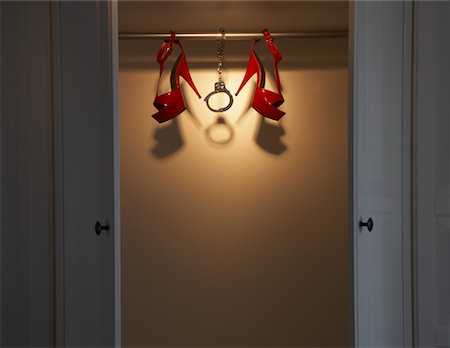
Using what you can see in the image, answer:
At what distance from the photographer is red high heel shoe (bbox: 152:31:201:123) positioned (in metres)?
2.88

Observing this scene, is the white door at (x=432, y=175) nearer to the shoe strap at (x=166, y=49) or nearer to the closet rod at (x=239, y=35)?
the closet rod at (x=239, y=35)

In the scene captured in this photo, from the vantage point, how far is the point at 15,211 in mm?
2062

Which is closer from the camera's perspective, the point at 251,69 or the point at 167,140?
the point at 251,69

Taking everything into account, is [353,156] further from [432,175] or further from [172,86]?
[172,86]

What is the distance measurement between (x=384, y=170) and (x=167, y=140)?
57.7 inches

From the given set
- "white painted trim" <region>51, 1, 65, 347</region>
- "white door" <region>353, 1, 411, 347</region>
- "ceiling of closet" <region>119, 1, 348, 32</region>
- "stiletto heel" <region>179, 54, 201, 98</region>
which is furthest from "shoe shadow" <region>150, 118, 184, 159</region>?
"white door" <region>353, 1, 411, 347</region>

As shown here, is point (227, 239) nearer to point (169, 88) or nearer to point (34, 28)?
point (169, 88)

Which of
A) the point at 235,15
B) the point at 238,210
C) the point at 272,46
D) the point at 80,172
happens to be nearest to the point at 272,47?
the point at 272,46

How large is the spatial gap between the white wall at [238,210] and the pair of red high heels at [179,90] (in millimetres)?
203

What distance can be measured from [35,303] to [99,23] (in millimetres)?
1133

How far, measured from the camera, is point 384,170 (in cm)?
206

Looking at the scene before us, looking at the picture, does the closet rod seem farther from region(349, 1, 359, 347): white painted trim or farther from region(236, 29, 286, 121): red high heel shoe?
region(349, 1, 359, 347): white painted trim

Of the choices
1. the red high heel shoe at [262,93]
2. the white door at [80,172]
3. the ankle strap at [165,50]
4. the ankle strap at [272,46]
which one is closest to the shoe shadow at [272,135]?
the red high heel shoe at [262,93]

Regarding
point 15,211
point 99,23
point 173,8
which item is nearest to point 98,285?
point 15,211
